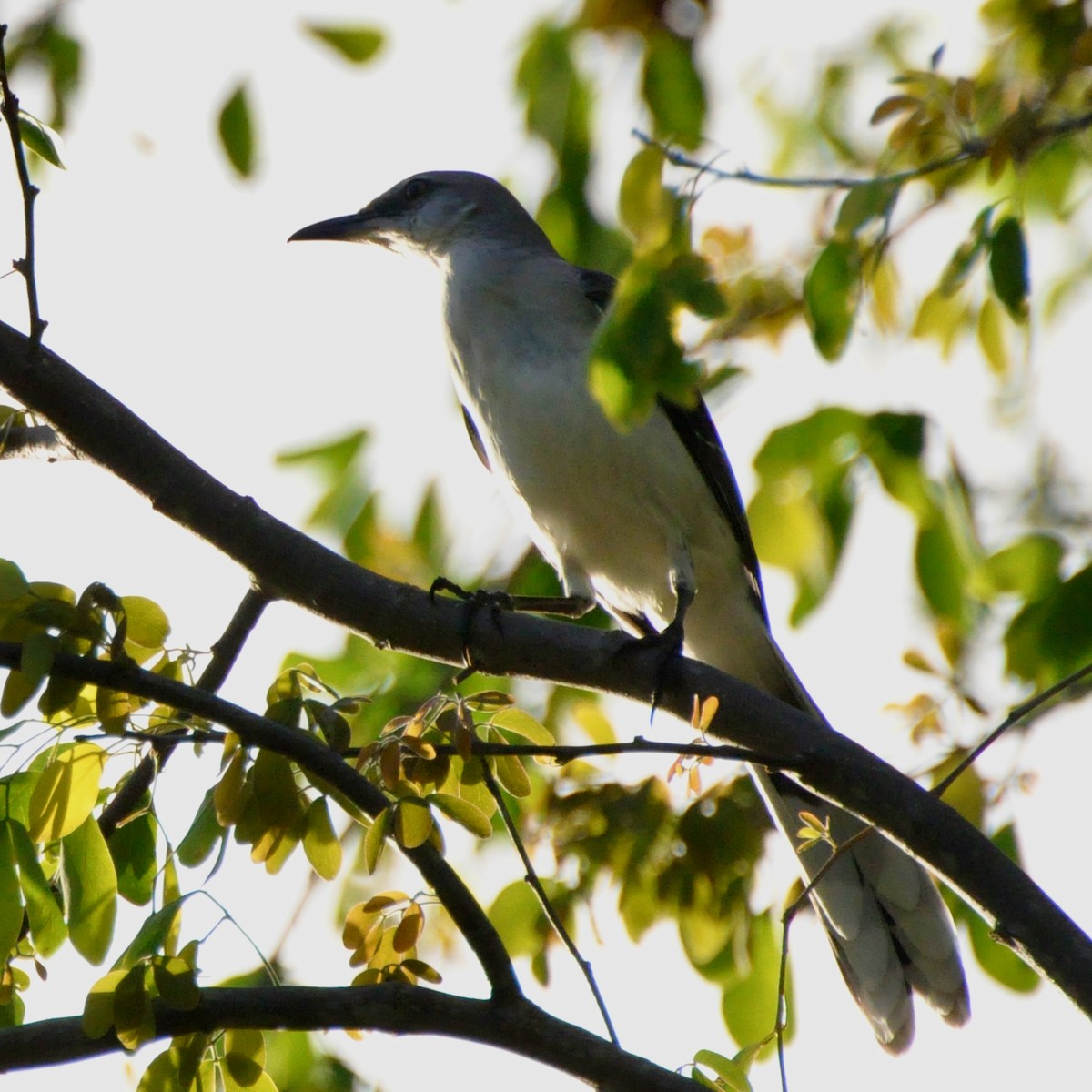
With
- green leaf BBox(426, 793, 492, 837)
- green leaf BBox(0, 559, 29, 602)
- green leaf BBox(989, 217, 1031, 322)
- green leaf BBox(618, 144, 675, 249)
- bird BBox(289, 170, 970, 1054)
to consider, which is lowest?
green leaf BBox(426, 793, 492, 837)

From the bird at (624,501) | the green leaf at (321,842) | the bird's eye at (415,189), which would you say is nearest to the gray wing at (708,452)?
the bird at (624,501)

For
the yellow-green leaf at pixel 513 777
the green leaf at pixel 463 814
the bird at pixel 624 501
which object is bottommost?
the green leaf at pixel 463 814

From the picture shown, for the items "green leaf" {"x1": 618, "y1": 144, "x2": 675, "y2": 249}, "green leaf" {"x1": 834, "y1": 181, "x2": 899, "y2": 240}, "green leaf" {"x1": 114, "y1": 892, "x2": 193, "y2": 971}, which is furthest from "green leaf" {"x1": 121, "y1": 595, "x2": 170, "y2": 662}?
"green leaf" {"x1": 834, "y1": 181, "x2": 899, "y2": 240}

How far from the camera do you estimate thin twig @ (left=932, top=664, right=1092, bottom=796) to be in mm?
2594

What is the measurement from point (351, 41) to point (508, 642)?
1364mm

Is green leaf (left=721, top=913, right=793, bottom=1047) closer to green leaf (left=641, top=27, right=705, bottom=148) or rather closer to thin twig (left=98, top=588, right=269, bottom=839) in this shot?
thin twig (left=98, top=588, right=269, bottom=839)

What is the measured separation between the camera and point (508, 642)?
3.23m

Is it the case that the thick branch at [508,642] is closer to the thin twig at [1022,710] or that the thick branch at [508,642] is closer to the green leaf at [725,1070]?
the thin twig at [1022,710]

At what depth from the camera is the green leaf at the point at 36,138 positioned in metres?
2.70

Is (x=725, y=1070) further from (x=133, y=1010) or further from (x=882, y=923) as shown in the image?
(x=882, y=923)

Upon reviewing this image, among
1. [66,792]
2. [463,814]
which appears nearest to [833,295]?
[463,814]

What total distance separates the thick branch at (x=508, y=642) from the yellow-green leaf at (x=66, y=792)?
0.74 metres

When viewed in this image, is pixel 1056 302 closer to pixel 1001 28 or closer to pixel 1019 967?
pixel 1001 28

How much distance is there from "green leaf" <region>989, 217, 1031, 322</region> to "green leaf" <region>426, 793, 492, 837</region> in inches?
54.5
